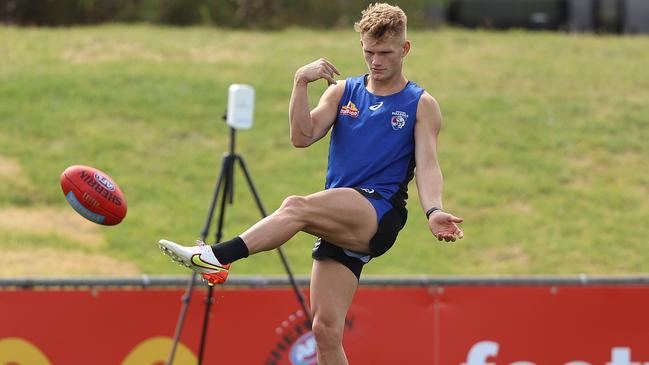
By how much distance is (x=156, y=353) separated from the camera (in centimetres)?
876

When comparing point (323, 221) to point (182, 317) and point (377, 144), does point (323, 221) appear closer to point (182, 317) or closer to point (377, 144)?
point (377, 144)

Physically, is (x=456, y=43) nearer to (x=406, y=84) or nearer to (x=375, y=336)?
(x=375, y=336)

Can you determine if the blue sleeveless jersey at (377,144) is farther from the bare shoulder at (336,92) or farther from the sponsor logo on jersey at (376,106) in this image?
the bare shoulder at (336,92)

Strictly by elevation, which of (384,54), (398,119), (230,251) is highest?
(384,54)

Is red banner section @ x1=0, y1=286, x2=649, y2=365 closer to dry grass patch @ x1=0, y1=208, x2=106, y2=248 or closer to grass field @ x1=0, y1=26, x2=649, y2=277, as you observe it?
grass field @ x1=0, y1=26, x2=649, y2=277

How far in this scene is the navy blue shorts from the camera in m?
6.35

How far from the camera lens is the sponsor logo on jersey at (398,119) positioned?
6.48 m

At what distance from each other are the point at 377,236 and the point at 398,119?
A: 2.09 ft

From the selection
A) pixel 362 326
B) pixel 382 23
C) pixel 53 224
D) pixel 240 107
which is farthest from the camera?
pixel 53 224

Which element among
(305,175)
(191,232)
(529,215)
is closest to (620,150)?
(529,215)

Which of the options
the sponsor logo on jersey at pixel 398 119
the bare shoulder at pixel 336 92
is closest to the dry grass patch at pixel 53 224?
the bare shoulder at pixel 336 92

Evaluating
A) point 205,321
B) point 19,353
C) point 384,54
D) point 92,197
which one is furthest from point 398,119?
point 19,353

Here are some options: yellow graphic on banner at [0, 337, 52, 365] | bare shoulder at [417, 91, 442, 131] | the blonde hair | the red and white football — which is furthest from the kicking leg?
yellow graphic on banner at [0, 337, 52, 365]

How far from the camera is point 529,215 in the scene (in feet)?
44.9
